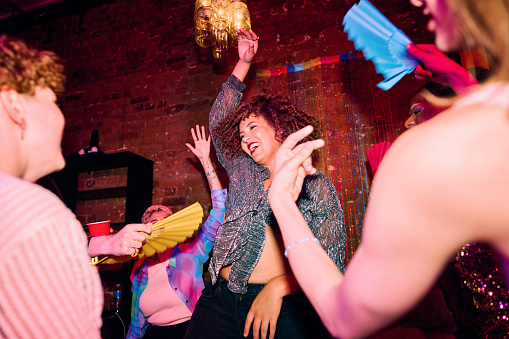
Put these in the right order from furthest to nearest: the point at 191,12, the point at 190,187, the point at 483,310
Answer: the point at 191,12, the point at 190,187, the point at 483,310

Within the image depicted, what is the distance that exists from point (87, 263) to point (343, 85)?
305 centimetres

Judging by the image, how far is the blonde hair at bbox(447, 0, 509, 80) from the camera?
21.9 inches

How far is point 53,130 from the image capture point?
2.90 ft

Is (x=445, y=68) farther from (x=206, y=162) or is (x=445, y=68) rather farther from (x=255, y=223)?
(x=206, y=162)

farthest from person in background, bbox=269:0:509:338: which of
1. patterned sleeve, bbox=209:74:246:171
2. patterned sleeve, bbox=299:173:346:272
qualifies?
patterned sleeve, bbox=209:74:246:171

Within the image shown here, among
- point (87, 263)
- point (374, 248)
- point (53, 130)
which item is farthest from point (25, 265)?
point (374, 248)

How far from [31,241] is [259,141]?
155 cm

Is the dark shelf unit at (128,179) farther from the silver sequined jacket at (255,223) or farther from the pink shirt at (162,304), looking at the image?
the silver sequined jacket at (255,223)

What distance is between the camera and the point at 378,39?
1.69 metres

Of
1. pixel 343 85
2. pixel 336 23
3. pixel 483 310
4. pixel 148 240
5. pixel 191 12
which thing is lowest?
pixel 483 310

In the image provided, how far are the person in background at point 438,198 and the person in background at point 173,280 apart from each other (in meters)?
2.14

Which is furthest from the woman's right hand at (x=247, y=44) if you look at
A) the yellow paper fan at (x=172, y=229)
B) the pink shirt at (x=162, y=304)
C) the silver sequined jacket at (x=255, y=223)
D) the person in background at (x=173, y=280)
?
the pink shirt at (x=162, y=304)

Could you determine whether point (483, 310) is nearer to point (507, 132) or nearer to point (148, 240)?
point (507, 132)

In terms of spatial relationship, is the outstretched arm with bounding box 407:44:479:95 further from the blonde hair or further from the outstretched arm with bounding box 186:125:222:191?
the outstretched arm with bounding box 186:125:222:191
